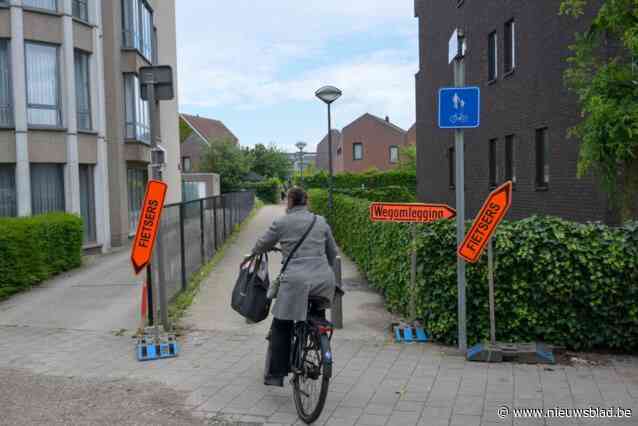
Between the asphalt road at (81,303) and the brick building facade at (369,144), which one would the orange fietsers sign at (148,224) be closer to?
the asphalt road at (81,303)

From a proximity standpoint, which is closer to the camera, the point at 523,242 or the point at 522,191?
the point at 523,242

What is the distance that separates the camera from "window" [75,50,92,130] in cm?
1856

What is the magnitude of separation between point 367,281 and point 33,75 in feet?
35.0

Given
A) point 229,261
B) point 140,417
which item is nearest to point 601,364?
point 140,417

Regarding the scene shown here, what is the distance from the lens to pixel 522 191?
1662 centimetres

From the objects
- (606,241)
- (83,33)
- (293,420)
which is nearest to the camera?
(293,420)

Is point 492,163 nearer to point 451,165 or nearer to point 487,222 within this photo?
point 451,165

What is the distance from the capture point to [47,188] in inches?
695

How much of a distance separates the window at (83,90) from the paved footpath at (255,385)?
38.8 feet

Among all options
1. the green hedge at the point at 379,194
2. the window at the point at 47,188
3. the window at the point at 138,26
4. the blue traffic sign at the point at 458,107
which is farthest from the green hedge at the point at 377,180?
the blue traffic sign at the point at 458,107

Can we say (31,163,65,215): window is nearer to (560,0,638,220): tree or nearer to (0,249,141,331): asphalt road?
(0,249,141,331): asphalt road

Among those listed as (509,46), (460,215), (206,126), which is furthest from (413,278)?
(206,126)

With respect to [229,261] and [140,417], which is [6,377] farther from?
[229,261]

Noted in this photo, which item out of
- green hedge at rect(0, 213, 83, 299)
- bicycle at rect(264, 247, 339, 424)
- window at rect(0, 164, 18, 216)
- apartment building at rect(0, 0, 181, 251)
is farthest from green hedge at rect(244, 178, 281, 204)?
bicycle at rect(264, 247, 339, 424)
